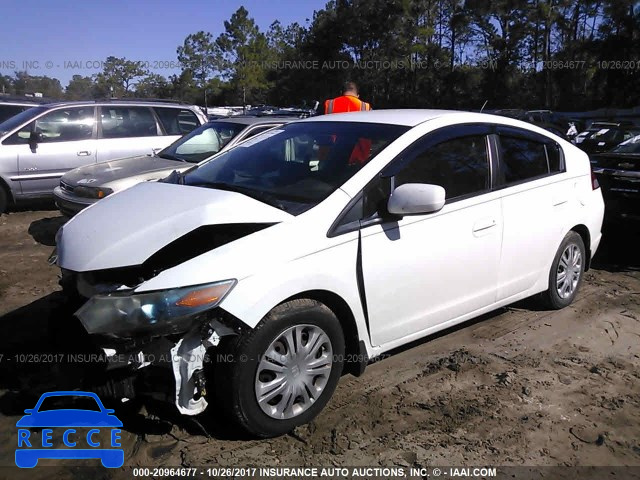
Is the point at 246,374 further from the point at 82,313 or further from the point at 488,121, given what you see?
the point at 488,121

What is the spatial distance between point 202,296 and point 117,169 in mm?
5038

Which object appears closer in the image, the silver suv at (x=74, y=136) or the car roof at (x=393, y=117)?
the car roof at (x=393, y=117)

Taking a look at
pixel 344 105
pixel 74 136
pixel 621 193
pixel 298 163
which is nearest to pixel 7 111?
pixel 74 136

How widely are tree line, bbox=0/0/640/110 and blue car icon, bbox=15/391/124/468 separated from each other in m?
42.3

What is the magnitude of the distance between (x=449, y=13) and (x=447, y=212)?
59601 mm

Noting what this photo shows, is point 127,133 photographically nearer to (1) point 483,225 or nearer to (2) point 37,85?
(1) point 483,225

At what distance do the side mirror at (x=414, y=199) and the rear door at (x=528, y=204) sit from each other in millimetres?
977

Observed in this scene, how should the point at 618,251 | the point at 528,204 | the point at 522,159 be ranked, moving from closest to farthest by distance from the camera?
the point at 528,204 < the point at 522,159 < the point at 618,251

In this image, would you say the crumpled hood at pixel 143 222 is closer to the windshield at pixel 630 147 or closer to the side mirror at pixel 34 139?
the windshield at pixel 630 147

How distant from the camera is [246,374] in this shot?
115 inches

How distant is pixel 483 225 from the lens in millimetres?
4012

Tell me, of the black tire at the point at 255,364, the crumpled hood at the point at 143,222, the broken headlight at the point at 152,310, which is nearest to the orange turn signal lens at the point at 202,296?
the broken headlight at the point at 152,310

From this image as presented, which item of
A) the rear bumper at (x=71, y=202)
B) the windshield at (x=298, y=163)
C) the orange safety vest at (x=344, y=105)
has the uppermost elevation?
the orange safety vest at (x=344, y=105)

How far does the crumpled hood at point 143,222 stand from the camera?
120 inches
